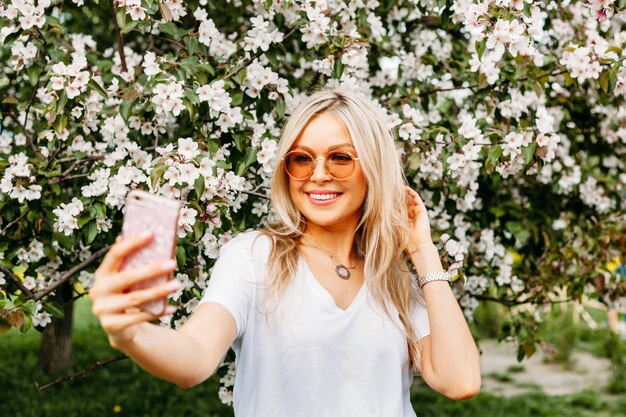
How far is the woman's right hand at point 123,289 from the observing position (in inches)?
48.9

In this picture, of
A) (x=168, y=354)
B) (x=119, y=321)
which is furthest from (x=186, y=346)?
(x=119, y=321)

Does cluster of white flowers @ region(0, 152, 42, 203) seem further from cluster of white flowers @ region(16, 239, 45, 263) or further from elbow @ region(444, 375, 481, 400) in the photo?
elbow @ region(444, 375, 481, 400)

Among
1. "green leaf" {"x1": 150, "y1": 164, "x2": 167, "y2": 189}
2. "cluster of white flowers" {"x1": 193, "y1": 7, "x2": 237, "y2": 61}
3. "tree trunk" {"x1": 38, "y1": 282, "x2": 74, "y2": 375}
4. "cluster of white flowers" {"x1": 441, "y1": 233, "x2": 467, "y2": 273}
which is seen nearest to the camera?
"green leaf" {"x1": 150, "y1": 164, "x2": 167, "y2": 189}

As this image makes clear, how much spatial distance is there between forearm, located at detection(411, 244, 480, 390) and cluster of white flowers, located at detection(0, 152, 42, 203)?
1704mm

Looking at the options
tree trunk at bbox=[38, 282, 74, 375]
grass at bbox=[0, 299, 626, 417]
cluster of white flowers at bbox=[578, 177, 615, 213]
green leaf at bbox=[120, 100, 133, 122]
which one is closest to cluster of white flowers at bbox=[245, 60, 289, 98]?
green leaf at bbox=[120, 100, 133, 122]

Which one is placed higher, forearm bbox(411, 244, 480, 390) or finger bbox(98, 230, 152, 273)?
finger bbox(98, 230, 152, 273)

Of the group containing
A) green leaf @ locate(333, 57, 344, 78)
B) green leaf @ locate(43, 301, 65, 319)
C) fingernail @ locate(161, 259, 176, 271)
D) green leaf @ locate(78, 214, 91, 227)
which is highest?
green leaf @ locate(333, 57, 344, 78)

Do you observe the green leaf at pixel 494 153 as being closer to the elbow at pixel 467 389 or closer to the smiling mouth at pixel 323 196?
the smiling mouth at pixel 323 196

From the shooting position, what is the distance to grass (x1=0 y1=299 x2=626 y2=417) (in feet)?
17.6

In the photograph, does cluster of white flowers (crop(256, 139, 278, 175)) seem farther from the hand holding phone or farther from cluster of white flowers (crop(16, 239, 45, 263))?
the hand holding phone

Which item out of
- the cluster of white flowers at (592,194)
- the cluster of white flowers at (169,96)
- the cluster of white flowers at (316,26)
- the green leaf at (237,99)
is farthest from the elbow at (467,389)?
the cluster of white flowers at (592,194)

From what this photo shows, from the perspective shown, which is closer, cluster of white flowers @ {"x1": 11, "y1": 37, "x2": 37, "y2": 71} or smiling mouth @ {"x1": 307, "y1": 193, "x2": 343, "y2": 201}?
smiling mouth @ {"x1": 307, "y1": 193, "x2": 343, "y2": 201}

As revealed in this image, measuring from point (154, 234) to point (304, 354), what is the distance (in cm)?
79

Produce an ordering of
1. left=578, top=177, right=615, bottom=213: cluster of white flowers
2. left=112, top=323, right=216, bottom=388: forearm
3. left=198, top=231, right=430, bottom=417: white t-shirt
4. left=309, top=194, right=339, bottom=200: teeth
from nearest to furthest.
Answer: left=112, top=323, right=216, bottom=388: forearm < left=198, top=231, right=430, bottom=417: white t-shirt < left=309, top=194, right=339, bottom=200: teeth < left=578, top=177, right=615, bottom=213: cluster of white flowers
